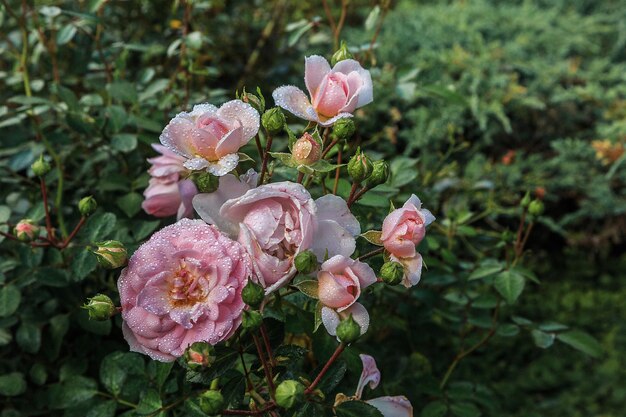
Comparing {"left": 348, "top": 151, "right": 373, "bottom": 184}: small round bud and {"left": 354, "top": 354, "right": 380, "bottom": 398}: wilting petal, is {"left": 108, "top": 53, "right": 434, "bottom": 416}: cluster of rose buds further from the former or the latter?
{"left": 354, "top": 354, "right": 380, "bottom": 398}: wilting petal

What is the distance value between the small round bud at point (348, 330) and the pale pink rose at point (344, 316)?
24 mm

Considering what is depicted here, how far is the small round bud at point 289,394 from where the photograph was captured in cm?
64

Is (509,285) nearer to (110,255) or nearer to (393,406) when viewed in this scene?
(393,406)

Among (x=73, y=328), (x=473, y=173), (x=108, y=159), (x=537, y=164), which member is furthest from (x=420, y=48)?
(x=73, y=328)

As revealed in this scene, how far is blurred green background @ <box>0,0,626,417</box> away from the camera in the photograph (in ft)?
3.59

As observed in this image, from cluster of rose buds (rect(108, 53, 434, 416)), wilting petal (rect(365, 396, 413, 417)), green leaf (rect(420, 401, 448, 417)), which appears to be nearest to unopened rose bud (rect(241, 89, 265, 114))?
cluster of rose buds (rect(108, 53, 434, 416))

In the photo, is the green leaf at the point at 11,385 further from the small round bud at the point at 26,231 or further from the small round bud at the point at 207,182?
the small round bud at the point at 207,182

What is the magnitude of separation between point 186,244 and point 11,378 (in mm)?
478

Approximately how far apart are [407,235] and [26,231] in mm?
496

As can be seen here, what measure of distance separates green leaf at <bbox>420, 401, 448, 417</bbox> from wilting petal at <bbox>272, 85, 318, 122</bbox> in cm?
56

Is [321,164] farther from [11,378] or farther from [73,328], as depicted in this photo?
[73,328]

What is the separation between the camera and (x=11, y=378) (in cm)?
100

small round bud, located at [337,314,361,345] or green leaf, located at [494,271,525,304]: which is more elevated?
small round bud, located at [337,314,361,345]

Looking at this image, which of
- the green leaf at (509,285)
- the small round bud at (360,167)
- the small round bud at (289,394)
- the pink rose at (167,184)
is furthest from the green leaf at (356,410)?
the green leaf at (509,285)
